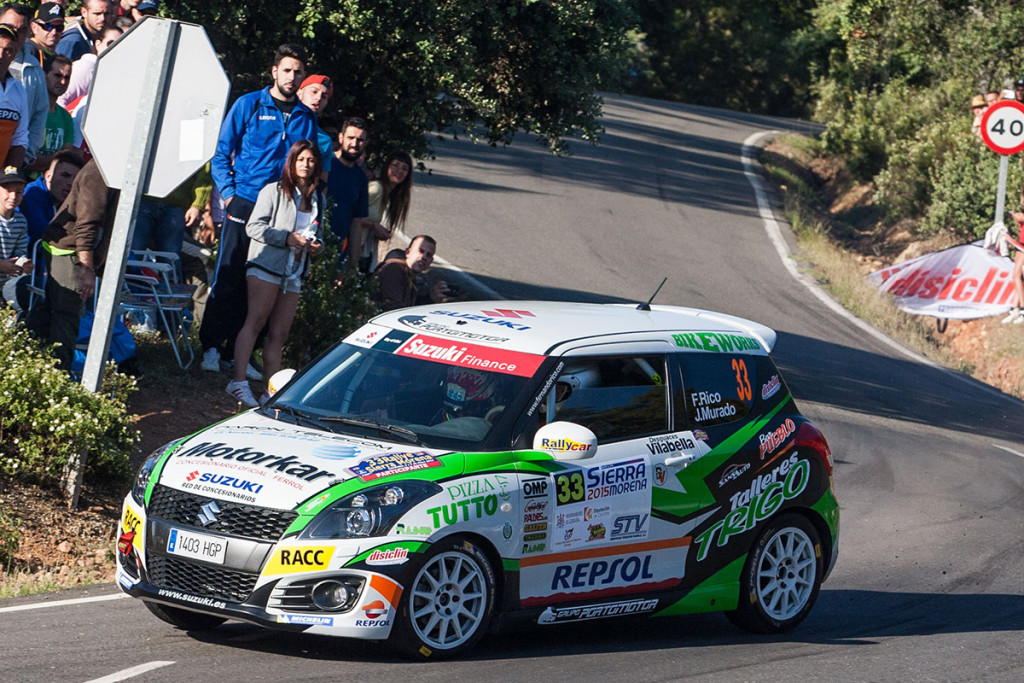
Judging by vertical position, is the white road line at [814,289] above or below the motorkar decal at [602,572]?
below

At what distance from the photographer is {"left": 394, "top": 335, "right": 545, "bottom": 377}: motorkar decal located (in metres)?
7.61

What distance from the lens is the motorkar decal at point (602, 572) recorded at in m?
7.25

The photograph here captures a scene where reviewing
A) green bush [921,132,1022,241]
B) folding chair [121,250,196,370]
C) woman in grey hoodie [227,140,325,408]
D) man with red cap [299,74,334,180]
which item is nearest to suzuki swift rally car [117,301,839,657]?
woman in grey hoodie [227,140,325,408]

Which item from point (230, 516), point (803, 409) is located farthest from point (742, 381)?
point (803, 409)

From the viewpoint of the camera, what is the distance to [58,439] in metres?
9.16

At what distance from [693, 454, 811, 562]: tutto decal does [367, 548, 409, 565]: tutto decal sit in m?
2.13

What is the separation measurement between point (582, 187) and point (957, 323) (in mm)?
8602

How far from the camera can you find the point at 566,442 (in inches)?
279

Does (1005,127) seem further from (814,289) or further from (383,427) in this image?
(383,427)

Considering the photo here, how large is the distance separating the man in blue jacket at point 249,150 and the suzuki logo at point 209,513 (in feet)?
18.3

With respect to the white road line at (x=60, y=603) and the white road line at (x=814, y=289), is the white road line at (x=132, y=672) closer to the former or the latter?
the white road line at (x=60, y=603)

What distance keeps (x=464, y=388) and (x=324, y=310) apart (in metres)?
5.89

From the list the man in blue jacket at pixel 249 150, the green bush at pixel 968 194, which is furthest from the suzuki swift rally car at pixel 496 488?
the green bush at pixel 968 194

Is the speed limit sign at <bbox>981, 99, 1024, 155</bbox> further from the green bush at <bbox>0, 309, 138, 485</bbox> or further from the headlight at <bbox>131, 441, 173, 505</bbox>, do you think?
the headlight at <bbox>131, 441, 173, 505</bbox>
